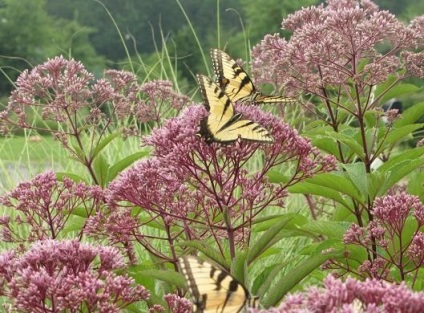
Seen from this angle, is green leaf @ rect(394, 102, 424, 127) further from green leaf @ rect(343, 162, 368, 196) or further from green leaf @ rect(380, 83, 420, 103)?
green leaf @ rect(343, 162, 368, 196)

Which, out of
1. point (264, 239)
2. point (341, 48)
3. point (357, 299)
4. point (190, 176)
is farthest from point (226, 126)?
point (357, 299)

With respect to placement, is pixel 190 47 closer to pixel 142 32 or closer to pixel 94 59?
A: pixel 94 59

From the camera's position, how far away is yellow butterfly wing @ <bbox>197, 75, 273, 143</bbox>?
9.03 ft

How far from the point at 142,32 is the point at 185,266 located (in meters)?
60.9

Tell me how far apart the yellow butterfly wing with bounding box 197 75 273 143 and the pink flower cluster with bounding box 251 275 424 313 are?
3.64ft

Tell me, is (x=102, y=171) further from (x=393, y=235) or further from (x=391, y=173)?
(x=393, y=235)

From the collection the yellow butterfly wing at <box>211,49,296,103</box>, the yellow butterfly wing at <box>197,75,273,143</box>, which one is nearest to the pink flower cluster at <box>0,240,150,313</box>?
the yellow butterfly wing at <box>197,75,273,143</box>

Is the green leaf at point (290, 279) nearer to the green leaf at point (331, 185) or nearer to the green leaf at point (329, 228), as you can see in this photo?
the green leaf at point (329, 228)

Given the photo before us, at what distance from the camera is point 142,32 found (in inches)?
2441

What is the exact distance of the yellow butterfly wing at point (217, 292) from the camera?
2004 mm

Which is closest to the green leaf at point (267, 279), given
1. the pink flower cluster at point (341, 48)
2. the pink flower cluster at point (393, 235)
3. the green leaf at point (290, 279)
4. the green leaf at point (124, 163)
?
the green leaf at point (290, 279)

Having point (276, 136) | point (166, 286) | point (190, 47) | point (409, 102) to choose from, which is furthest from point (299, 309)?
point (190, 47)

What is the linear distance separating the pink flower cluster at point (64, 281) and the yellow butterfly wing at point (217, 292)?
0.30 m

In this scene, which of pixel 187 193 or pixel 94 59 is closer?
pixel 187 193
